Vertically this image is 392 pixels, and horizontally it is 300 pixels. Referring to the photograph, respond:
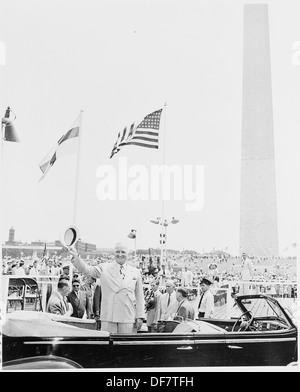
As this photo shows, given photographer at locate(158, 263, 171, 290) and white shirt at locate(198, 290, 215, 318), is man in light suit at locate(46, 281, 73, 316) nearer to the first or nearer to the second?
photographer at locate(158, 263, 171, 290)

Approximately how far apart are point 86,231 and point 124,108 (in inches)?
30.9

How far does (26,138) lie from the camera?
2.88 metres

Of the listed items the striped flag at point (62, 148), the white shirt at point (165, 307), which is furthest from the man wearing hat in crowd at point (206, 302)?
the striped flag at point (62, 148)

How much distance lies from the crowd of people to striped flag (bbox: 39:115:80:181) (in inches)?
21.5

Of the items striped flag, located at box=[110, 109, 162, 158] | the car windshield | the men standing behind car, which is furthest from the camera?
striped flag, located at box=[110, 109, 162, 158]

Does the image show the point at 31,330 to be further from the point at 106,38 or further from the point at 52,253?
the point at 106,38

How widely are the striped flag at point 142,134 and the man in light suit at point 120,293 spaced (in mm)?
603

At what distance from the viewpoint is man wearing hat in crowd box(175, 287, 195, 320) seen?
273cm

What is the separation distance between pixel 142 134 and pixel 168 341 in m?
1.19

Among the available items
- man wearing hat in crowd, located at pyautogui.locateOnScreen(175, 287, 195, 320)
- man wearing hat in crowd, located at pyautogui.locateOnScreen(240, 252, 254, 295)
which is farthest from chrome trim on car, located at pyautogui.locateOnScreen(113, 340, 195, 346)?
man wearing hat in crowd, located at pyautogui.locateOnScreen(240, 252, 254, 295)

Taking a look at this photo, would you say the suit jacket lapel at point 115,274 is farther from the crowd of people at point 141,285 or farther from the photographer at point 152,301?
the photographer at point 152,301

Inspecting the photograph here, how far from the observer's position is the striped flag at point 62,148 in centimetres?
287

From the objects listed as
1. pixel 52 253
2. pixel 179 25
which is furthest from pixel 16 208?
pixel 179 25

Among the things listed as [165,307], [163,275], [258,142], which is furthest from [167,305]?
[258,142]
